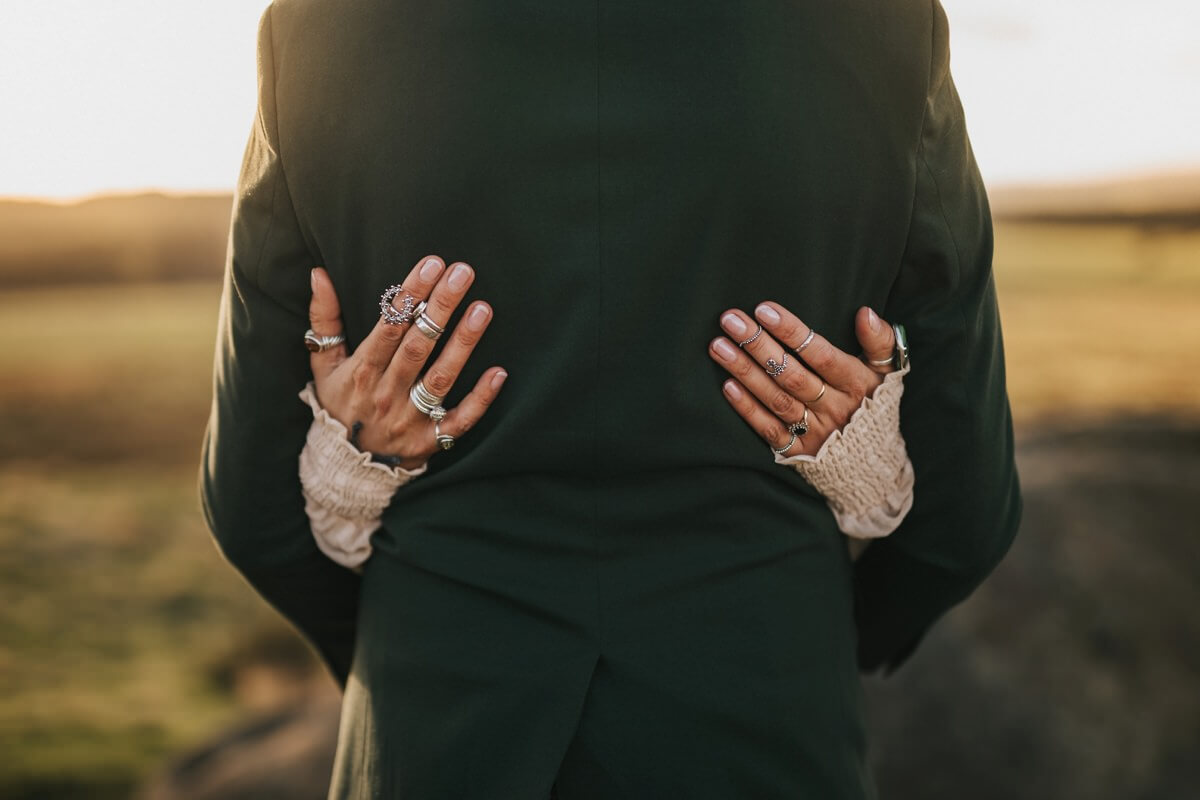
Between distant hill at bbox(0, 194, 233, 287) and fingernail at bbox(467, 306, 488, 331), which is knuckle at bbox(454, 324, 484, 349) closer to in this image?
fingernail at bbox(467, 306, 488, 331)

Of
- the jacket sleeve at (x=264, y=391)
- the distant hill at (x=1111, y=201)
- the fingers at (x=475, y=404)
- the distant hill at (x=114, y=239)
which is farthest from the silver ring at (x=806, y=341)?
the distant hill at (x=1111, y=201)

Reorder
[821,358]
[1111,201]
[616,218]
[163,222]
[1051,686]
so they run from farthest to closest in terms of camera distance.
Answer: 1. [1111,201]
2. [163,222]
3. [1051,686]
4. [821,358]
5. [616,218]

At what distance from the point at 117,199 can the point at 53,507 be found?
1.09 metres

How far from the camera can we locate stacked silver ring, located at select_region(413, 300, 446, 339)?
0.93m

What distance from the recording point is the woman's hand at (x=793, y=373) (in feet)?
3.05

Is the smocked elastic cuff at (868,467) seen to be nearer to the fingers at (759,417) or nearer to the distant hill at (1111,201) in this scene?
the fingers at (759,417)

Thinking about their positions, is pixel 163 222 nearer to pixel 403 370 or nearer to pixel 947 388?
pixel 403 370

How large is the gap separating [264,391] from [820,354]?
23.0 inches

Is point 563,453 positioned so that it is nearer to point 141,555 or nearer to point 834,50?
point 834,50

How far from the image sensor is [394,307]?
3.10ft

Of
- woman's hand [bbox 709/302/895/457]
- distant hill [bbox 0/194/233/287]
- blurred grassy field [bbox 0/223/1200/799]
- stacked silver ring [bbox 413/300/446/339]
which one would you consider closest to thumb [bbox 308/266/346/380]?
stacked silver ring [bbox 413/300/446/339]

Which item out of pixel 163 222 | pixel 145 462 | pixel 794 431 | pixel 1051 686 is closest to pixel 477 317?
pixel 794 431

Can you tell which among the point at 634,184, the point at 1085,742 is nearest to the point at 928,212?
the point at 634,184

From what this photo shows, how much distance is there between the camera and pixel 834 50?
2.81 feet
